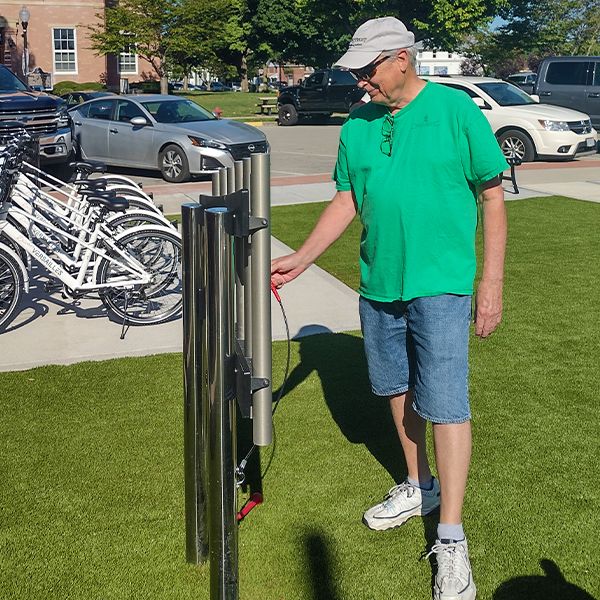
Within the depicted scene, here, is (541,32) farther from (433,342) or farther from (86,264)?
(433,342)

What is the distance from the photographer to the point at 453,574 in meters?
3.26

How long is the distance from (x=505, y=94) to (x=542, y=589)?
16.8m

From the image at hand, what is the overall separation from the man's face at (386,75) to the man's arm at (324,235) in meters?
0.51

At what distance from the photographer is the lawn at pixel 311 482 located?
344 centimetres

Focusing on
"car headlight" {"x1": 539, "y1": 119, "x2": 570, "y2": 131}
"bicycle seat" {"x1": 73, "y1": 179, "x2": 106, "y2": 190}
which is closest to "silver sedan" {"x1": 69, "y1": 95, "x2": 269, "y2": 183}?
"car headlight" {"x1": 539, "y1": 119, "x2": 570, "y2": 131}

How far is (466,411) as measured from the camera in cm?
331

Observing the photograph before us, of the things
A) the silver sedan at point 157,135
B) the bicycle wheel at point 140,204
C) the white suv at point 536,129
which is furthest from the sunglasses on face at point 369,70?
the white suv at point 536,129

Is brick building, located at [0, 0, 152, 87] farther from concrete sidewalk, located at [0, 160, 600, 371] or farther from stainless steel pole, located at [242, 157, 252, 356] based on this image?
stainless steel pole, located at [242, 157, 252, 356]

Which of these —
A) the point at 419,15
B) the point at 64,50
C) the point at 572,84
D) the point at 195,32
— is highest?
the point at 419,15

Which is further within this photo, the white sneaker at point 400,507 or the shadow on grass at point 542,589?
the white sneaker at point 400,507

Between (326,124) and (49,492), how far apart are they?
28.9 meters

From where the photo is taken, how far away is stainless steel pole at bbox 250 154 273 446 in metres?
2.45

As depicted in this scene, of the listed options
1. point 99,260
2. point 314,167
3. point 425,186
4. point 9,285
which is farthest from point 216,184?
point 314,167

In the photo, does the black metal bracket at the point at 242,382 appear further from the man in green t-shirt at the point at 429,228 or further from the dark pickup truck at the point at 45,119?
the dark pickup truck at the point at 45,119
